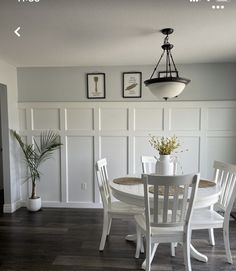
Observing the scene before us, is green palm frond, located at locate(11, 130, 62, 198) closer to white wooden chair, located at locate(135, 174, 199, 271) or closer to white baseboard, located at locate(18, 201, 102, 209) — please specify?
white baseboard, located at locate(18, 201, 102, 209)

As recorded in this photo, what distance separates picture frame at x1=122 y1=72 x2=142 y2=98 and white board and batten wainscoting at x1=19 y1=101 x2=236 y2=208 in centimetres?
16

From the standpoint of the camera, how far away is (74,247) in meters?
2.81

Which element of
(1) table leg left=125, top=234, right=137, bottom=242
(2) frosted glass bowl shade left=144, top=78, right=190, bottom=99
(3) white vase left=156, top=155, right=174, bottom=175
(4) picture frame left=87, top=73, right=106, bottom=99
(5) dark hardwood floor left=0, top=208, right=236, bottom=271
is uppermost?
(4) picture frame left=87, top=73, right=106, bottom=99

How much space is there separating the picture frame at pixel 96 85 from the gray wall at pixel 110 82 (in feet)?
0.23

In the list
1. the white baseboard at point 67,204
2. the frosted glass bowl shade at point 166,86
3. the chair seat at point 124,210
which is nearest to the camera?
the frosted glass bowl shade at point 166,86

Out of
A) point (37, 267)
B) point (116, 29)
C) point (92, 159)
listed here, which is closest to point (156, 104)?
point (92, 159)

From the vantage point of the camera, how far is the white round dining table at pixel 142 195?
7.29 ft

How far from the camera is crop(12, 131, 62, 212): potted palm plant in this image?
3.91 metres

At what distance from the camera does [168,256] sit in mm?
2637

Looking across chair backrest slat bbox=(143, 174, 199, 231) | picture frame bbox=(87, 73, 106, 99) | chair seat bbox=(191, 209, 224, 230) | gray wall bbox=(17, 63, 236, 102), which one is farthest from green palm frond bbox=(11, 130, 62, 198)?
chair seat bbox=(191, 209, 224, 230)

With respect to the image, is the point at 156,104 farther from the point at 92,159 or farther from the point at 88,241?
the point at 88,241

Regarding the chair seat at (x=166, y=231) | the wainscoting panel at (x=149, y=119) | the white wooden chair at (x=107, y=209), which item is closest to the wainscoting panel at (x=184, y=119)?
the wainscoting panel at (x=149, y=119)

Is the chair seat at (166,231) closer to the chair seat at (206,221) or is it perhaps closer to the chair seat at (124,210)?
the chair seat at (206,221)

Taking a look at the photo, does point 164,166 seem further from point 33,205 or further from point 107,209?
point 33,205
